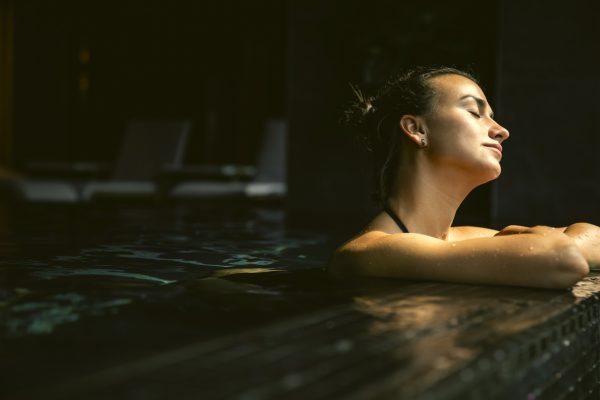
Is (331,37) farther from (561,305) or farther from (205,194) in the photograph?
(561,305)

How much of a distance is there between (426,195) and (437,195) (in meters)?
0.03

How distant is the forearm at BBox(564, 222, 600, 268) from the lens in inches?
93.7

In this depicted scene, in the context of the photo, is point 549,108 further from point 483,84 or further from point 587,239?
point 587,239

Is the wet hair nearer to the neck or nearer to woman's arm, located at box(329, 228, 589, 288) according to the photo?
the neck

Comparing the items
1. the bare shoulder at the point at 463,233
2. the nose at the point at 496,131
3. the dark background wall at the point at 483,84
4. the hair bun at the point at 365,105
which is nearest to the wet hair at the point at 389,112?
the hair bun at the point at 365,105

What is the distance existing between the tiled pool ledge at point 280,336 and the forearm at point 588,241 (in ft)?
0.51

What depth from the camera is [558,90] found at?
6.13m

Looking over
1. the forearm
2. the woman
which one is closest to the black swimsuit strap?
the woman

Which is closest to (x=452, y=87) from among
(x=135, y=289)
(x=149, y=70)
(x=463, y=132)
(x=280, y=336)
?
(x=463, y=132)

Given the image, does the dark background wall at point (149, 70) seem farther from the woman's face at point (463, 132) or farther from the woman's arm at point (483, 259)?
the woman's arm at point (483, 259)

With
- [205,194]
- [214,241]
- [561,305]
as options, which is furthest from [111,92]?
[561,305]

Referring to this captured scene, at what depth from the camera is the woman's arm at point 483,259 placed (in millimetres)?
1854

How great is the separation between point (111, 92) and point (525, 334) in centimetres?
1340

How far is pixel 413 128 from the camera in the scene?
2.31 meters
